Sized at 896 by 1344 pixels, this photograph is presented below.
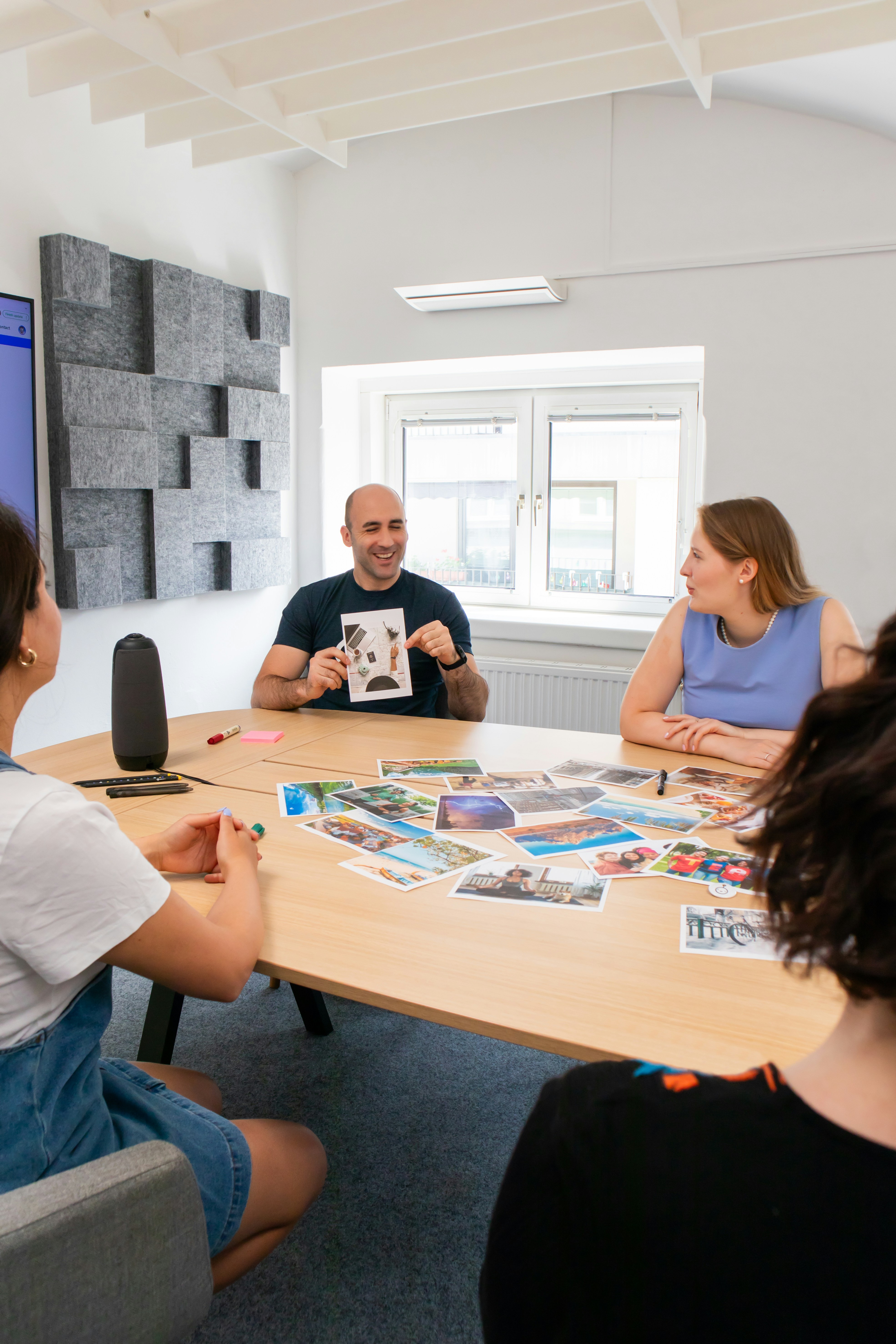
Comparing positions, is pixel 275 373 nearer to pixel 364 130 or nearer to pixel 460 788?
pixel 364 130

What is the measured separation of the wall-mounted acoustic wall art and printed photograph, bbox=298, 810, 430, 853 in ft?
6.02

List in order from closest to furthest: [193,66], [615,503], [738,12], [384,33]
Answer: [738,12], [384,33], [193,66], [615,503]

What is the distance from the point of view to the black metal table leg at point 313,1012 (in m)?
2.18

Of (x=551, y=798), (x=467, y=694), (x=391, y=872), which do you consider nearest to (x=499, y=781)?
(x=551, y=798)

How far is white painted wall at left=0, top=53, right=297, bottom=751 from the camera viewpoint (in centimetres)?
289

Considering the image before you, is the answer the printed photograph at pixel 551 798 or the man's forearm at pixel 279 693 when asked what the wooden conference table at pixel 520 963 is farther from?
the man's forearm at pixel 279 693

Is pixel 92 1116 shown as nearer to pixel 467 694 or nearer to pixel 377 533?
pixel 467 694

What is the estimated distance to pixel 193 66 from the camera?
240 cm

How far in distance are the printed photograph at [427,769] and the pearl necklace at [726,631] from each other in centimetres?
72

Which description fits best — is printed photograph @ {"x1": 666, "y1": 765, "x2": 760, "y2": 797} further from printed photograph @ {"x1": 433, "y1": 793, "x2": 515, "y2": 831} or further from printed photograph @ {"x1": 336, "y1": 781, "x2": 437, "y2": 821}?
printed photograph @ {"x1": 336, "y1": 781, "x2": 437, "y2": 821}

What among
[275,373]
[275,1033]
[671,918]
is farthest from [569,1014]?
[275,373]

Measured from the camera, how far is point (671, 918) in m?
1.23

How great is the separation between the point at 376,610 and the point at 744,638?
1019mm

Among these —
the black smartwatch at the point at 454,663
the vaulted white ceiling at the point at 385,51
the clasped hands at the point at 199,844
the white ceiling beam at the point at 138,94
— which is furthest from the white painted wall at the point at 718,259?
the clasped hands at the point at 199,844
